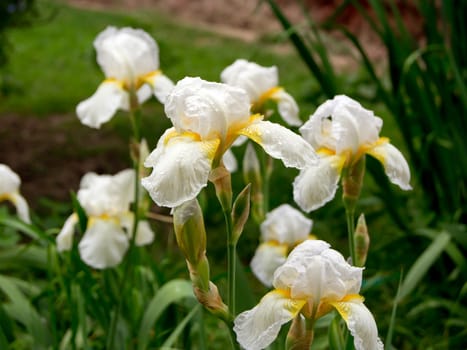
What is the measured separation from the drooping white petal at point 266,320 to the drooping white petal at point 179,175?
0.18 m

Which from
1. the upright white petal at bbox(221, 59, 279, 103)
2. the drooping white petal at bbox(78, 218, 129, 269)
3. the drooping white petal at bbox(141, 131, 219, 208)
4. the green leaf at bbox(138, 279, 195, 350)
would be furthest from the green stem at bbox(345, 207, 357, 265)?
the drooping white petal at bbox(78, 218, 129, 269)

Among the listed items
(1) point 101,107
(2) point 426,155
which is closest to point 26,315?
(1) point 101,107

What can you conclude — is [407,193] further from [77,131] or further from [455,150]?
[77,131]

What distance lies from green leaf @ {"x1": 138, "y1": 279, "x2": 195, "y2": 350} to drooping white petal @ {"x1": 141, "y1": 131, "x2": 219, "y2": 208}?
808 mm

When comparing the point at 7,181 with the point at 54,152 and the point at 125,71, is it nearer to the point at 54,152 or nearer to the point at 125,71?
the point at 125,71

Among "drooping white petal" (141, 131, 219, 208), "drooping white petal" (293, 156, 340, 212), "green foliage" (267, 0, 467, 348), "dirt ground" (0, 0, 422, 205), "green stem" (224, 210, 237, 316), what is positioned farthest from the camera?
"dirt ground" (0, 0, 422, 205)

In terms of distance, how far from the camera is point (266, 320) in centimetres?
110

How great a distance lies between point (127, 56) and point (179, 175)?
89cm

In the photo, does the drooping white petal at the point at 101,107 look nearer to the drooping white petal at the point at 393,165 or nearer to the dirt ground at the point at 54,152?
the drooping white petal at the point at 393,165

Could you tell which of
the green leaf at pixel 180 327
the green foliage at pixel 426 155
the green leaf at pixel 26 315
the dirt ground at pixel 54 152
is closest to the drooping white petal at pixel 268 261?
the green leaf at pixel 180 327

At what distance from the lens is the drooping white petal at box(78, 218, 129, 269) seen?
191 cm

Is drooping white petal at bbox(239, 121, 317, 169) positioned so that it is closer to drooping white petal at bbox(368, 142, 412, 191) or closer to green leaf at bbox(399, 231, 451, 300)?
drooping white petal at bbox(368, 142, 412, 191)

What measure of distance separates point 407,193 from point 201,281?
1.98 meters

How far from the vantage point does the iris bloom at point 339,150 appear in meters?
1.37
